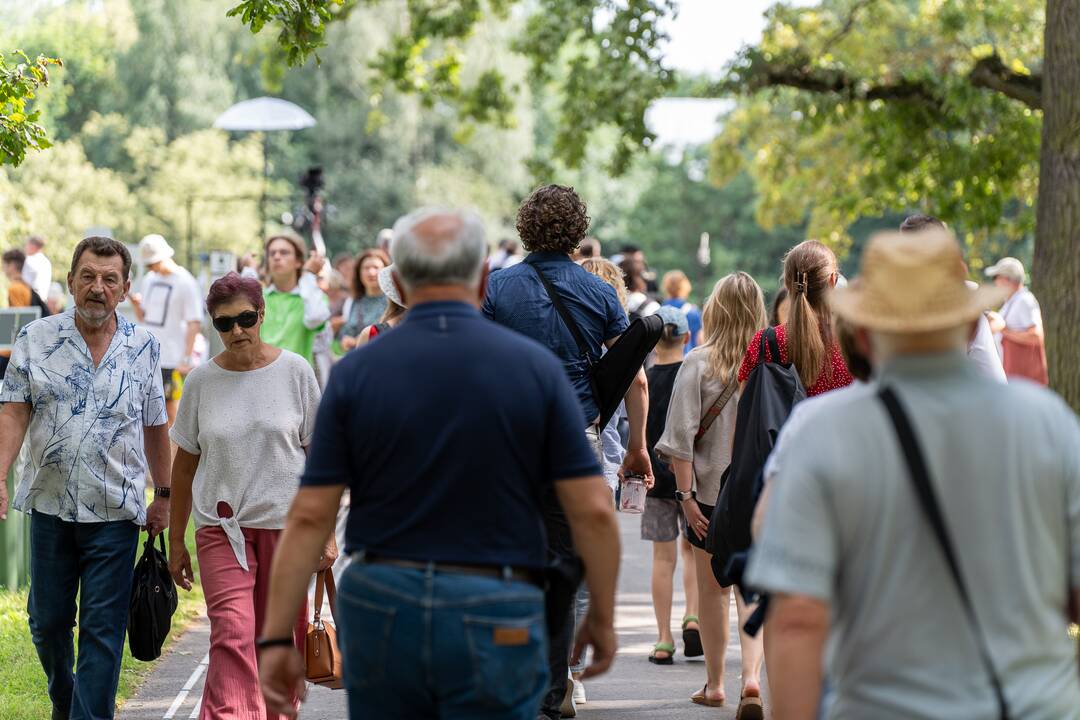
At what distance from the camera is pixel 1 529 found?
9281 mm

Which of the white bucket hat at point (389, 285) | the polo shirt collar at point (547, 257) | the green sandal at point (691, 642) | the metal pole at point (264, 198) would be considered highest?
the metal pole at point (264, 198)

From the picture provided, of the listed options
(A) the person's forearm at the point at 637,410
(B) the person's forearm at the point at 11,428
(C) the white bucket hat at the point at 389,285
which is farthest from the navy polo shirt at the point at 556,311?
(B) the person's forearm at the point at 11,428

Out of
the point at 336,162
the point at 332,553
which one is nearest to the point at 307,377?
the point at 332,553

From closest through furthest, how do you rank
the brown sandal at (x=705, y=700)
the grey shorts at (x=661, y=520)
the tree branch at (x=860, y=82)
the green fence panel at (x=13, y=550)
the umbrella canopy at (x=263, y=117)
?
the brown sandal at (x=705, y=700)
the grey shorts at (x=661, y=520)
the green fence panel at (x=13, y=550)
the tree branch at (x=860, y=82)
the umbrella canopy at (x=263, y=117)

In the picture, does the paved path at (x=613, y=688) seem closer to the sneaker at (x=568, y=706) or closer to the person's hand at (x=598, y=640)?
the sneaker at (x=568, y=706)

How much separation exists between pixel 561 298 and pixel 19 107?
2.21 metres

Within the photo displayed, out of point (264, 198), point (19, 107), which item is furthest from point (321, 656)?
point (264, 198)

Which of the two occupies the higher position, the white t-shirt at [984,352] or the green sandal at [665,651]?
the white t-shirt at [984,352]

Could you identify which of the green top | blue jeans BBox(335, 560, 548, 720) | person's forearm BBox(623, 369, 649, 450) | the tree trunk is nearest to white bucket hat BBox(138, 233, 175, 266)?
the green top

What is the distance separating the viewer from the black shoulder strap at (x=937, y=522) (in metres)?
2.74

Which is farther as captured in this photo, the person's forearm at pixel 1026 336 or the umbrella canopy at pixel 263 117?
the umbrella canopy at pixel 263 117

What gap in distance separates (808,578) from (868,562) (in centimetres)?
11

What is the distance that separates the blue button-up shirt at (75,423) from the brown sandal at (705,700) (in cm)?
269

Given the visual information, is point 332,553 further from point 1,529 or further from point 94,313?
point 1,529
